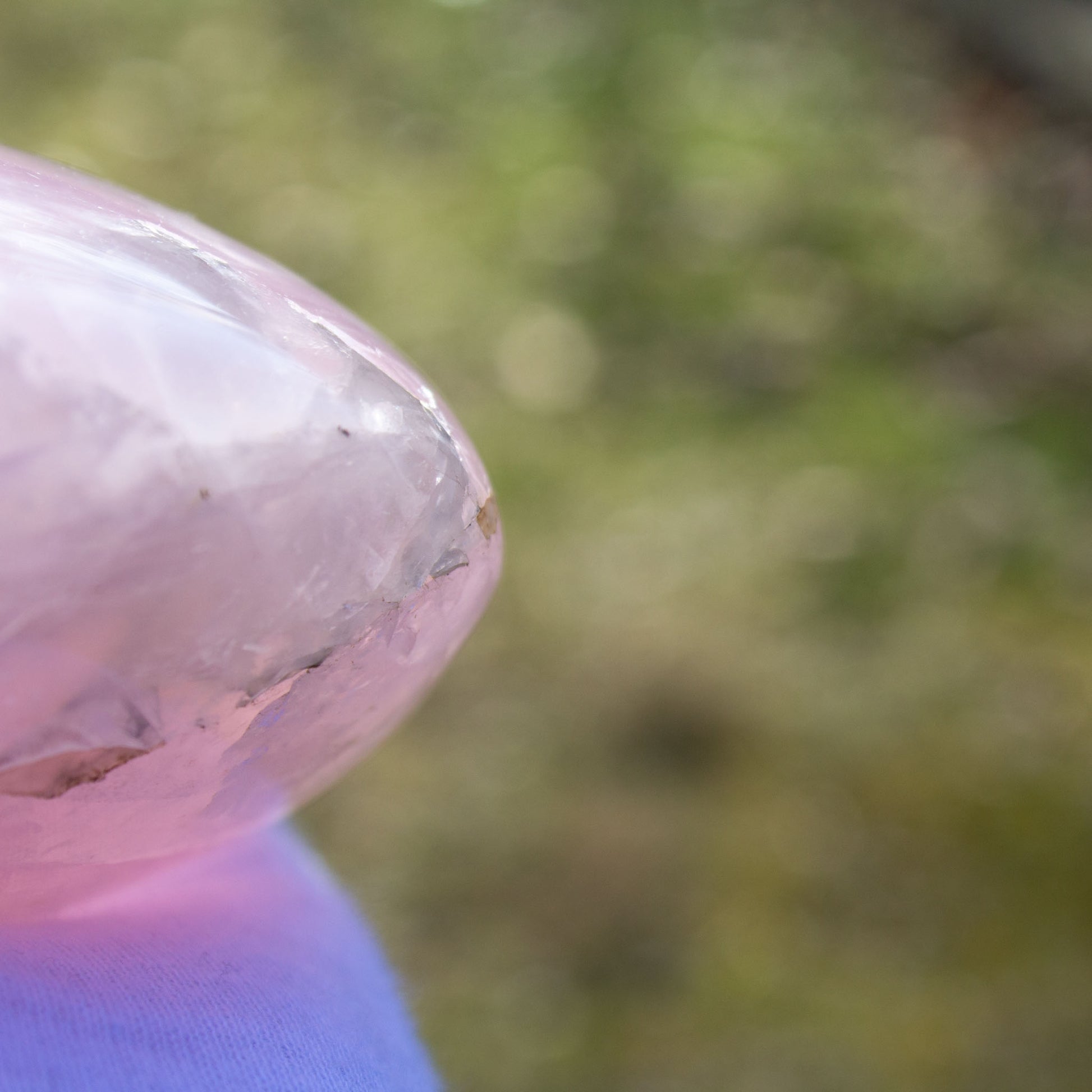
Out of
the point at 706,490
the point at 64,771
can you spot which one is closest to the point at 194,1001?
the point at 64,771

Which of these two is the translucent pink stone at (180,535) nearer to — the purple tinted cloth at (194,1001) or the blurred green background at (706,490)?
the purple tinted cloth at (194,1001)

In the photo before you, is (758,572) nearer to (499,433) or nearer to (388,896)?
(499,433)

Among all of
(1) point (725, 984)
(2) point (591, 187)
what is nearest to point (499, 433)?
(2) point (591, 187)

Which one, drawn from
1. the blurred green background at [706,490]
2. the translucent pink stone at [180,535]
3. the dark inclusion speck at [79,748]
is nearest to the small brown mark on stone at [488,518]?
the translucent pink stone at [180,535]

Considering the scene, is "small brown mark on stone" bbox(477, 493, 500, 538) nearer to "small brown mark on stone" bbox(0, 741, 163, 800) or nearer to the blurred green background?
"small brown mark on stone" bbox(0, 741, 163, 800)

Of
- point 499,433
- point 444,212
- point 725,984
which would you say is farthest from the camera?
point 444,212
